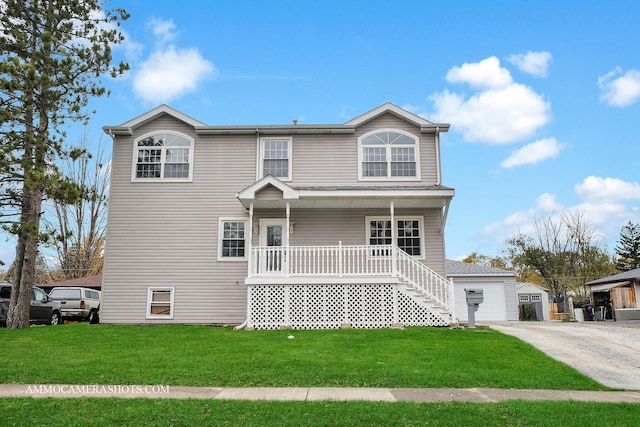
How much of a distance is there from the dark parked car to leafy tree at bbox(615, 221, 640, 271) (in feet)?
146

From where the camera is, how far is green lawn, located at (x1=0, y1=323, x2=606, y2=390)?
705 centimetres

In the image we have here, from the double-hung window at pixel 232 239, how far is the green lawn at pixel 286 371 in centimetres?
281

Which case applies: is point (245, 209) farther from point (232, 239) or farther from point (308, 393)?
point (308, 393)

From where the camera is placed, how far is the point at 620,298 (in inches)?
966

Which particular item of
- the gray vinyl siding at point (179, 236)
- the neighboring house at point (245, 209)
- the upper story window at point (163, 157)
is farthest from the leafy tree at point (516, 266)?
the upper story window at point (163, 157)

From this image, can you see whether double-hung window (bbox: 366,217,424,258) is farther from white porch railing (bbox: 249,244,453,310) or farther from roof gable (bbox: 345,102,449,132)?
roof gable (bbox: 345,102,449,132)

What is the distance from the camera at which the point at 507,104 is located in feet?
66.5

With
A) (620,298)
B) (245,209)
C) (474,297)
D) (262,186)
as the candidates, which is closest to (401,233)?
(474,297)

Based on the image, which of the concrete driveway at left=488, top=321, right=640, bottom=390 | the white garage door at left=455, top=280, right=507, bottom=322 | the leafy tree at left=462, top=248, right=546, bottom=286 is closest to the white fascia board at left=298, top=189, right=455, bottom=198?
the concrete driveway at left=488, top=321, right=640, bottom=390

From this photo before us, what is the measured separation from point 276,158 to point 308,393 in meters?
10.6

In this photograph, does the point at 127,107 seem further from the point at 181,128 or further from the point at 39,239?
the point at 39,239

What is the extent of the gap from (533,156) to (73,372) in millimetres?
28928

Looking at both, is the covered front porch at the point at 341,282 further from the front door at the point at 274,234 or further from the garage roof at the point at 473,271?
the garage roof at the point at 473,271

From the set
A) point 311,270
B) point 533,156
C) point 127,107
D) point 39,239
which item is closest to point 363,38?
point 311,270
